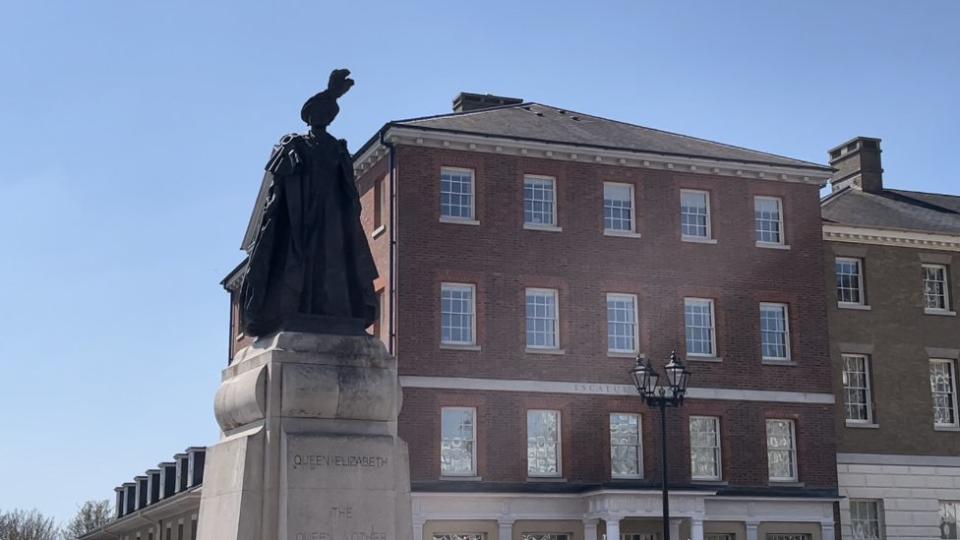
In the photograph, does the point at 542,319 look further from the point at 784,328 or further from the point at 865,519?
the point at 865,519

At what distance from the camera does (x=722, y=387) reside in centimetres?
3956

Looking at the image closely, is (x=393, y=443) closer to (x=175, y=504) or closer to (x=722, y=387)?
(x=722, y=387)

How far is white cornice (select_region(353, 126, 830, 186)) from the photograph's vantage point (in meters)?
37.2

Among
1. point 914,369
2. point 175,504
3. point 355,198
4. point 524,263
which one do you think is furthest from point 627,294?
point 355,198

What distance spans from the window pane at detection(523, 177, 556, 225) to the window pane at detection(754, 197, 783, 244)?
709cm

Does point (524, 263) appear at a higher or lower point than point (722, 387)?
higher

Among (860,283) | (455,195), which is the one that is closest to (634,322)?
(455,195)

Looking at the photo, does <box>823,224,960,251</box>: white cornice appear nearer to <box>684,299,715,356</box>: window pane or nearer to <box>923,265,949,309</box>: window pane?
<box>923,265,949,309</box>: window pane

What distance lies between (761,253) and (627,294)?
4.93 metres

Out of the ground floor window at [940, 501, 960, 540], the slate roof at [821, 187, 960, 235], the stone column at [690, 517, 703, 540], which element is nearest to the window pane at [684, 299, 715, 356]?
the stone column at [690, 517, 703, 540]

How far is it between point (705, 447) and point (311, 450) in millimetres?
29597

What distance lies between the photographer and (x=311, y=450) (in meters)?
10.9

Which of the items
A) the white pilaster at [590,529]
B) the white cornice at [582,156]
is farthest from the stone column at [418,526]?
the white cornice at [582,156]

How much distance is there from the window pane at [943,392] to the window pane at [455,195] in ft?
55.1
